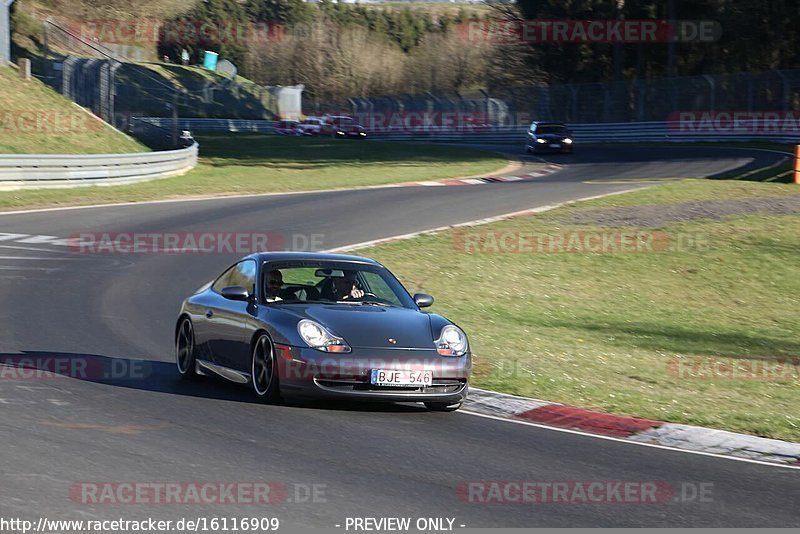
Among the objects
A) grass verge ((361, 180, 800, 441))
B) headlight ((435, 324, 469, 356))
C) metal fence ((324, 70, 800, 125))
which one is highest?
metal fence ((324, 70, 800, 125))

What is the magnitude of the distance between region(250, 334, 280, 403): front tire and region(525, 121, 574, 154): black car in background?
44141 millimetres

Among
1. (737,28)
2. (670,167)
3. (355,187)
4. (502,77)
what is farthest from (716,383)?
(502,77)

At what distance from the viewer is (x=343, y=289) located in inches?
432

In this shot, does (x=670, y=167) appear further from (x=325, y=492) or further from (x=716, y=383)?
(x=325, y=492)

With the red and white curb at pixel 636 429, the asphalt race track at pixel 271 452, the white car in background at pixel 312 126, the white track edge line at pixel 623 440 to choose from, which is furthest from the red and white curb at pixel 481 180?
the white car in background at pixel 312 126

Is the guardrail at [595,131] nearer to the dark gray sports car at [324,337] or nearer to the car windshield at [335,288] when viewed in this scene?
the car windshield at [335,288]

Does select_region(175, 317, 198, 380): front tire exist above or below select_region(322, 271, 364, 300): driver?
below

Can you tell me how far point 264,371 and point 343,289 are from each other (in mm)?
1287

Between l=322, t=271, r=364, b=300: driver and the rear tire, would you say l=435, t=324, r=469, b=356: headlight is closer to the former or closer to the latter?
the rear tire

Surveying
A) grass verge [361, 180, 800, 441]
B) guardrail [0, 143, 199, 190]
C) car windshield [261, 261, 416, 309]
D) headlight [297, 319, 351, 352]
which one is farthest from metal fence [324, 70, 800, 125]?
headlight [297, 319, 351, 352]

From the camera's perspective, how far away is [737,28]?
69312 millimetres

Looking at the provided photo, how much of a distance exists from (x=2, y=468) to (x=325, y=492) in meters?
1.95

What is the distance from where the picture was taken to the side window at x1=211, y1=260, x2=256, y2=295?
11039mm

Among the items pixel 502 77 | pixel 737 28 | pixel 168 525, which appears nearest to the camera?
pixel 168 525
